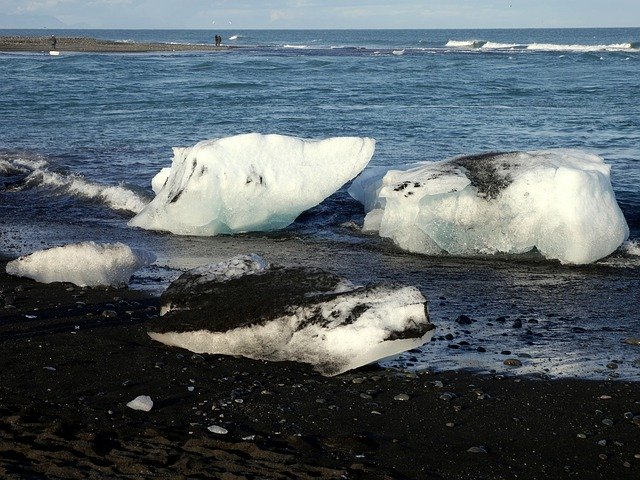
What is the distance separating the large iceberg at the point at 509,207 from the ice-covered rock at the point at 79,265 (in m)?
2.84

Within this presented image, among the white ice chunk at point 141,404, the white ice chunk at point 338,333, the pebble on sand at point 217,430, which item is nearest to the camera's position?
the pebble on sand at point 217,430

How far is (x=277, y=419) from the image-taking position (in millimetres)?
4594

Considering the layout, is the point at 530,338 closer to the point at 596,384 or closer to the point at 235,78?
the point at 596,384

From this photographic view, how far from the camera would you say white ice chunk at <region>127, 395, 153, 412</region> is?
4.68 metres

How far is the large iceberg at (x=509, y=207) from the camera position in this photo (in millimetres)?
8320

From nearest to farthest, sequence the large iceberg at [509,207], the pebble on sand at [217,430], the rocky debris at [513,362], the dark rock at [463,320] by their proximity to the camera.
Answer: the pebble on sand at [217,430] → the rocky debris at [513,362] → the dark rock at [463,320] → the large iceberg at [509,207]

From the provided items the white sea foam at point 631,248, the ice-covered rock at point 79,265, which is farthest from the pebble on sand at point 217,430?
the white sea foam at point 631,248

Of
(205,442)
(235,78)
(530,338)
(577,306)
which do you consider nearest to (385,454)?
(205,442)

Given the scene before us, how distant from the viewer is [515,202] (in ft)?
28.5

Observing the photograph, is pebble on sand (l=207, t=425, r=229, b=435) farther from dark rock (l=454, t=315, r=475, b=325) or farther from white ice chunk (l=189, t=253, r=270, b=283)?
dark rock (l=454, t=315, r=475, b=325)

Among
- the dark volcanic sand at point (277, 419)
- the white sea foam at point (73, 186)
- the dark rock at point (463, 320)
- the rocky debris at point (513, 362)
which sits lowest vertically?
the white sea foam at point (73, 186)

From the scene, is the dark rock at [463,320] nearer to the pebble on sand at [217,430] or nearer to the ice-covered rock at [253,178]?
the pebble on sand at [217,430]

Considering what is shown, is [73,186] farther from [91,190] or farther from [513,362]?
[513,362]

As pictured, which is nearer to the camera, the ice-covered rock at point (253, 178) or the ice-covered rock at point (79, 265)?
the ice-covered rock at point (79, 265)
